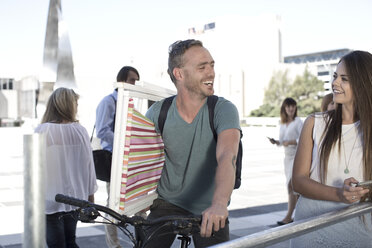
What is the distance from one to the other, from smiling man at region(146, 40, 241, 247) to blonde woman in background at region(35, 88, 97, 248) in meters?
1.47

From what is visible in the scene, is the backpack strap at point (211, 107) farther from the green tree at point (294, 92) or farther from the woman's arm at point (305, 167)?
the green tree at point (294, 92)

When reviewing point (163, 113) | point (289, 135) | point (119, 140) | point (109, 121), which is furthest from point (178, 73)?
point (289, 135)

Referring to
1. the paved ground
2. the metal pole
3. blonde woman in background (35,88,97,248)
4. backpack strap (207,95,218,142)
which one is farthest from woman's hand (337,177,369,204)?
the paved ground

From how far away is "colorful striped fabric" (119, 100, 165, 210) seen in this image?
7.15 ft

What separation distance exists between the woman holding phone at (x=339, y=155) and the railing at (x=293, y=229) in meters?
0.26

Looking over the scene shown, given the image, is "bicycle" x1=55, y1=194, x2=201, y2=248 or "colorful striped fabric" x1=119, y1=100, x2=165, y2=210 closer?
"bicycle" x1=55, y1=194, x2=201, y2=248

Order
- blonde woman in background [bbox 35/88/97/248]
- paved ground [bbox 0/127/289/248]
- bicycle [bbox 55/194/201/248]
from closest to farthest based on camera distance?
bicycle [bbox 55/194/201/248] → blonde woman in background [bbox 35/88/97/248] → paved ground [bbox 0/127/289/248]

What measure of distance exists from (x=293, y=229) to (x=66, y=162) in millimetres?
2714

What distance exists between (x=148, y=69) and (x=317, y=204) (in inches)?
2864

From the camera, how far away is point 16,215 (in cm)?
684

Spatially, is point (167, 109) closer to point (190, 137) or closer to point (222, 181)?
point (190, 137)

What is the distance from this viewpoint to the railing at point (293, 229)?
1.46 m

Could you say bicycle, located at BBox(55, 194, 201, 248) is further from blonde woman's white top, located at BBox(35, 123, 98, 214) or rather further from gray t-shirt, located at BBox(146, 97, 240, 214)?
blonde woman's white top, located at BBox(35, 123, 98, 214)

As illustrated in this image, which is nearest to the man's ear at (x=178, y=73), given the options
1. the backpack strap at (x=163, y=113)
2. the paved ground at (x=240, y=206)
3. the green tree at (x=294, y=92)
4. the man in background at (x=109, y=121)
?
the backpack strap at (x=163, y=113)
